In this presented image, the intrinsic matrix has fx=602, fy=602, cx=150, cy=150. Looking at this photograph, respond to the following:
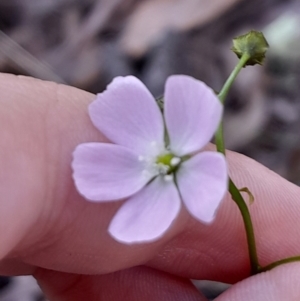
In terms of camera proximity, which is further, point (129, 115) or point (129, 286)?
point (129, 286)

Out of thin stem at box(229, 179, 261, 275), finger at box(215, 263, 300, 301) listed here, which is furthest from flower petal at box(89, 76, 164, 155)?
finger at box(215, 263, 300, 301)

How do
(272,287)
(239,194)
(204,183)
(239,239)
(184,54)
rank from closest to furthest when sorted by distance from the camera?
1. (204,183)
2. (239,194)
3. (272,287)
4. (239,239)
5. (184,54)

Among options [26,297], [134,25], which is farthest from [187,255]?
[134,25]

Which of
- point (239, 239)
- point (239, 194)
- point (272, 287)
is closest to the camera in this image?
point (239, 194)

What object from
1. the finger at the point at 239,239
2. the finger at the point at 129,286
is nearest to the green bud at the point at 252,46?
the finger at the point at 239,239

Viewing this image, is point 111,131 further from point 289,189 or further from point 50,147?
point 289,189

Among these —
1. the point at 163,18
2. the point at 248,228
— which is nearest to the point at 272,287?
the point at 248,228

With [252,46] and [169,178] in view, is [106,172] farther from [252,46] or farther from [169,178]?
[252,46]

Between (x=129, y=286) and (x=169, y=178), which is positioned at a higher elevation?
(x=169, y=178)

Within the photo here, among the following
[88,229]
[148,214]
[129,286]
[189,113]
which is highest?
[189,113]
